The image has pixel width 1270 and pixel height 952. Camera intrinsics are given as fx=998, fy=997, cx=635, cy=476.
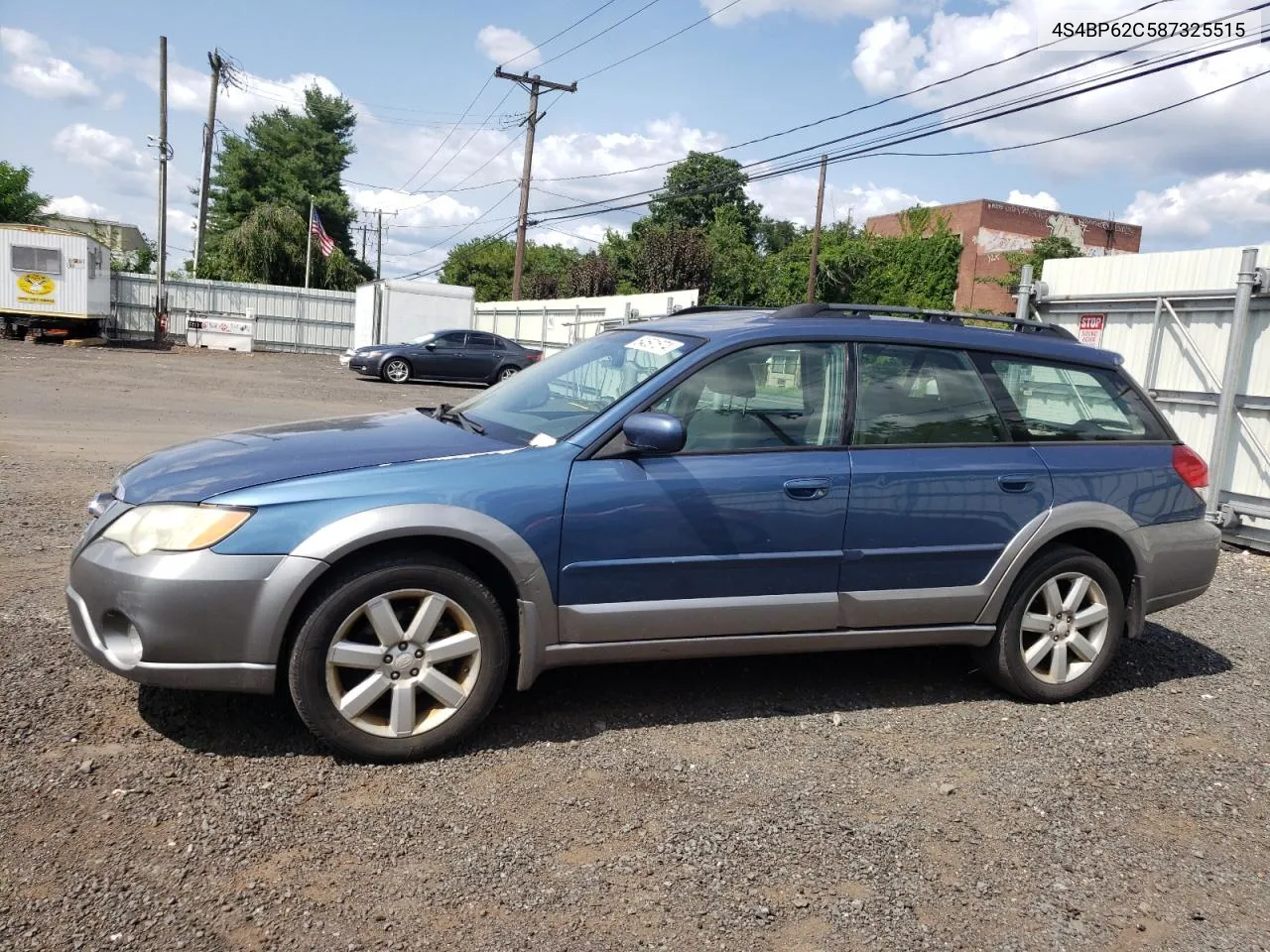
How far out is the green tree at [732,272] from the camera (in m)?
47.2

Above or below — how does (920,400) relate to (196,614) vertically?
above

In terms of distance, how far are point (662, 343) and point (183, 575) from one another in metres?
2.09

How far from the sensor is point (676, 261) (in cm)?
4153

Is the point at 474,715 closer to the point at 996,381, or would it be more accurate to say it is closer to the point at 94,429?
the point at 996,381

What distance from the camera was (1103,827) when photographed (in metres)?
3.46

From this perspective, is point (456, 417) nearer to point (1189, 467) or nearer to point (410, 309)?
point (1189, 467)

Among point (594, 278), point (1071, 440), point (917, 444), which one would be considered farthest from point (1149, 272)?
point (594, 278)

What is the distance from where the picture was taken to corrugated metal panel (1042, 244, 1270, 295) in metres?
8.64

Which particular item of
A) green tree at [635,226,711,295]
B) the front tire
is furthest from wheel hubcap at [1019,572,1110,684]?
green tree at [635,226,711,295]

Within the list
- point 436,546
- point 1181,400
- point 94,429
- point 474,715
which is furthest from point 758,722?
point 94,429

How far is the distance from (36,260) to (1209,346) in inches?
1087

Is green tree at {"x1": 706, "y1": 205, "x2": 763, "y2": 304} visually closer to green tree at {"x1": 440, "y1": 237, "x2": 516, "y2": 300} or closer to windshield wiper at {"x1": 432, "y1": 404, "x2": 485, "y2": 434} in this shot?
green tree at {"x1": 440, "y1": 237, "x2": 516, "y2": 300}

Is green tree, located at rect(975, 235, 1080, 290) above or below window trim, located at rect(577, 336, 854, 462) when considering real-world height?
above

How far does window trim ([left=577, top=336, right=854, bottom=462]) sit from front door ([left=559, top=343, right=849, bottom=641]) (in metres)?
0.01
